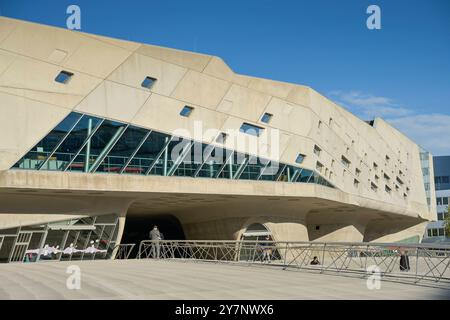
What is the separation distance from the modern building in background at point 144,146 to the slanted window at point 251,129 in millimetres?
64

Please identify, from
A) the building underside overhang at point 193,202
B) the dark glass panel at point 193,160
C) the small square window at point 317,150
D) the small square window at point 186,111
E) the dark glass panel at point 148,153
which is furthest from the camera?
the small square window at point 317,150

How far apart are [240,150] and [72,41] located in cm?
1030

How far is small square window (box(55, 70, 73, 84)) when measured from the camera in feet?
83.6

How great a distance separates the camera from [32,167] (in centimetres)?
2459

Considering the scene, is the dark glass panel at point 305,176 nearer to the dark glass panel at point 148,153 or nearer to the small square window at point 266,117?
the small square window at point 266,117

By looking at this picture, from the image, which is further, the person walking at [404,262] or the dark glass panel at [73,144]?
the dark glass panel at [73,144]

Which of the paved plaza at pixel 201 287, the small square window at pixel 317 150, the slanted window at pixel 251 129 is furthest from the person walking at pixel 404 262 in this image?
the small square window at pixel 317 150

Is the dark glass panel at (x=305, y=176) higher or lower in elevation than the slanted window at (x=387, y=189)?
lower

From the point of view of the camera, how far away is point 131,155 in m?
27.4

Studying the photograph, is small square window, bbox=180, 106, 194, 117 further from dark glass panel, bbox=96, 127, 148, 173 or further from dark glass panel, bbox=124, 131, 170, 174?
A: dark glass panel, bbox=96, 127, 148, 173

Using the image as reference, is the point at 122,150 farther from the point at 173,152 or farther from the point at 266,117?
the point at 266,117

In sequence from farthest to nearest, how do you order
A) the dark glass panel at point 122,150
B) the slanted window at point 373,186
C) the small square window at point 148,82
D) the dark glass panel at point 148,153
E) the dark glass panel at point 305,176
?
1. the slanted window at point 373,186
2. the dark glass panel at point 305,176
3. the small square window at point 148,82
4. the dark glass panel at point 148,153
5. the dark glass panel at point 122,150

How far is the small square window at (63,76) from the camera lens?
2548 centimetres

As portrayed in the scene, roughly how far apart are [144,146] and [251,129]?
21.7 ft
